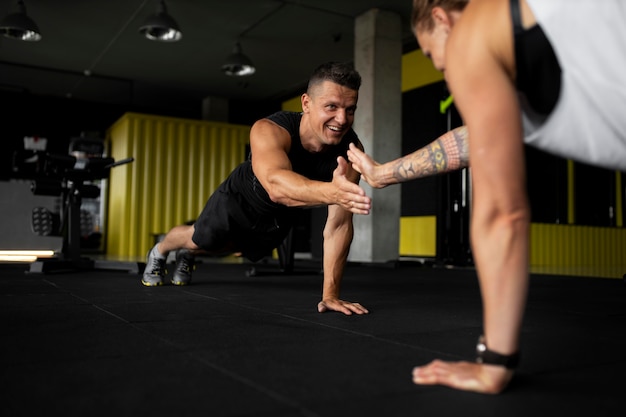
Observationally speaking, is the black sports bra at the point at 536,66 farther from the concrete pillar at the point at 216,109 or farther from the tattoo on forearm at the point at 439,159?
the concrete pillar at the point at 216,109

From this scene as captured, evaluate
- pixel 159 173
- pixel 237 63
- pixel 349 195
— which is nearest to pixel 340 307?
pixel 349 195

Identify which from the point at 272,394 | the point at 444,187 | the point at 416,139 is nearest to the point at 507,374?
the point at 272,394

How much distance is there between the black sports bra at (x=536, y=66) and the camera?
116cm

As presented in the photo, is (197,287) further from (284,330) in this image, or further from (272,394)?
(272,394)

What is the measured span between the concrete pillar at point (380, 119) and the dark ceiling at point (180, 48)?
406mm

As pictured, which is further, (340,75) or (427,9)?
(340,75)

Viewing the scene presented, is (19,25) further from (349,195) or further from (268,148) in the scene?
(349,195)

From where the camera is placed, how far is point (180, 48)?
9.51 m

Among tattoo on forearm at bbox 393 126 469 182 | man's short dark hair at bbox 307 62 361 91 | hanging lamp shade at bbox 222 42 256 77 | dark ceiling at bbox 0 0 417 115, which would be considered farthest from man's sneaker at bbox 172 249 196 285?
hanging lamp shade at bbox 222 42 256 77

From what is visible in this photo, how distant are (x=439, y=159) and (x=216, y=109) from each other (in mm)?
11455

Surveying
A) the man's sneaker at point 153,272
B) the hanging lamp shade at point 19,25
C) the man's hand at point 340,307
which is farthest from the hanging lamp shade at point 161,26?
the man's hand at point 340,307

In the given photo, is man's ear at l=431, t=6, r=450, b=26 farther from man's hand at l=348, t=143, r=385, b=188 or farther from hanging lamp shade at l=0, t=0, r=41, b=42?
hanging lamp shade at l=0, t=0, r=41, b=42

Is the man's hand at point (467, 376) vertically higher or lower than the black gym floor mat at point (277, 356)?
higher

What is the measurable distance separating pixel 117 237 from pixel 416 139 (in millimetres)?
5955
